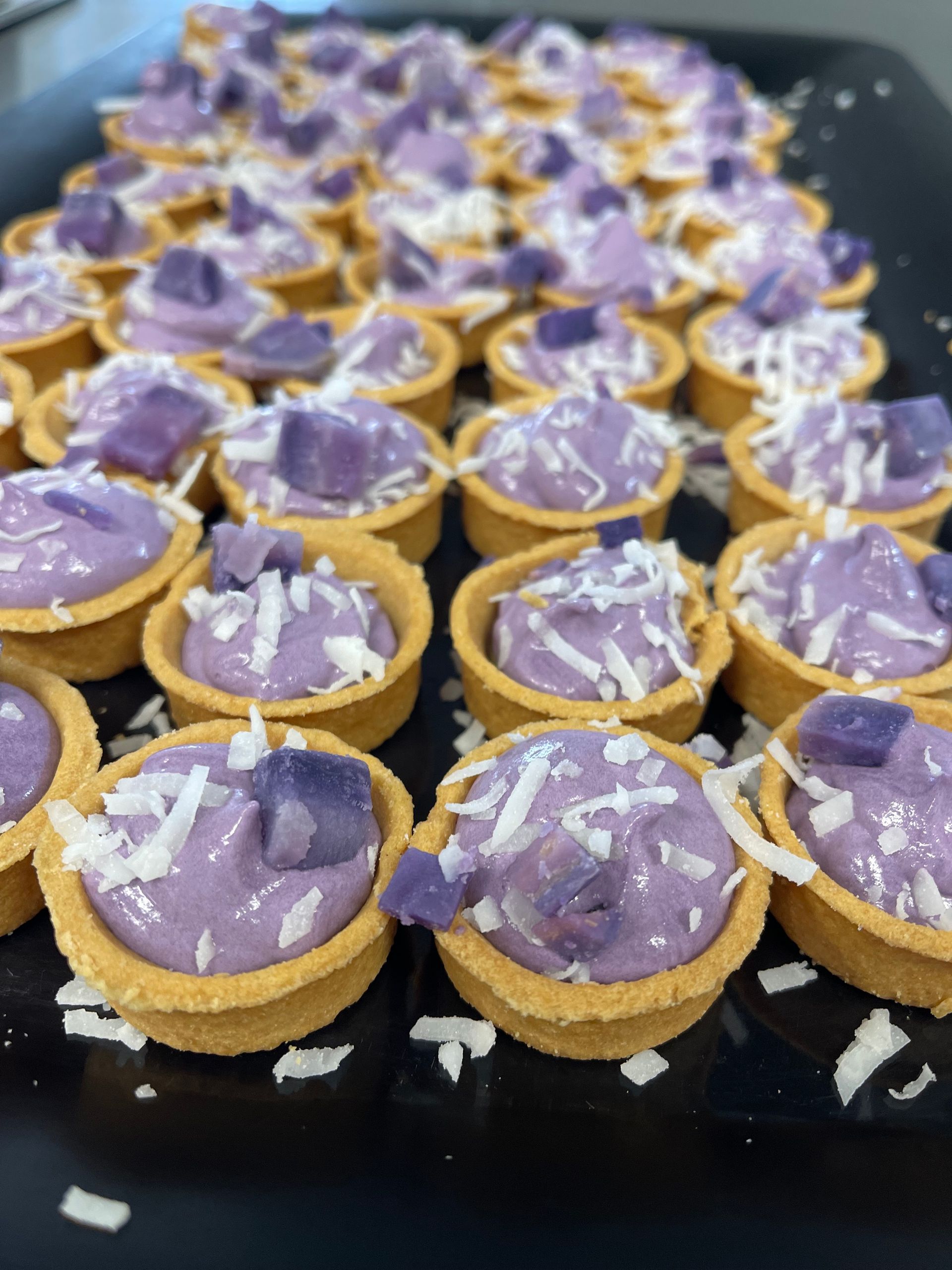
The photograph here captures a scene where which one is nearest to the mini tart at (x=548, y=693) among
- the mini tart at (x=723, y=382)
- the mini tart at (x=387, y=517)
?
the mini tart at (x=387, y=517)

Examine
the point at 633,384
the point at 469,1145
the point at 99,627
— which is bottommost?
the point at 469,1145

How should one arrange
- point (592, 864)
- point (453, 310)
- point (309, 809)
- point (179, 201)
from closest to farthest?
1. point (592, 864)
2. point (309, 809)
3. point (453, 310)
4. point (179, 201)

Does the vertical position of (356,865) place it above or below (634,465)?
below

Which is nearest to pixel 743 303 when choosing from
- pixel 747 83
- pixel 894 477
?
pixel 894 477

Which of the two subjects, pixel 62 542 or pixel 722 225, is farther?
pixel 722 225

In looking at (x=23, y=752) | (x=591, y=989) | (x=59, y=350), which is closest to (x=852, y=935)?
(x=591, y=989)

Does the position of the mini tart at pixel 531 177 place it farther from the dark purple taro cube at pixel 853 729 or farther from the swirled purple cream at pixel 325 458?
the dark purple taro cube at pixel 853 729

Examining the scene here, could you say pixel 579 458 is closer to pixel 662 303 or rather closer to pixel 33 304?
pixel 662 303

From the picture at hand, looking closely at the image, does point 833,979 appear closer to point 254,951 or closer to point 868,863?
point 868,863
